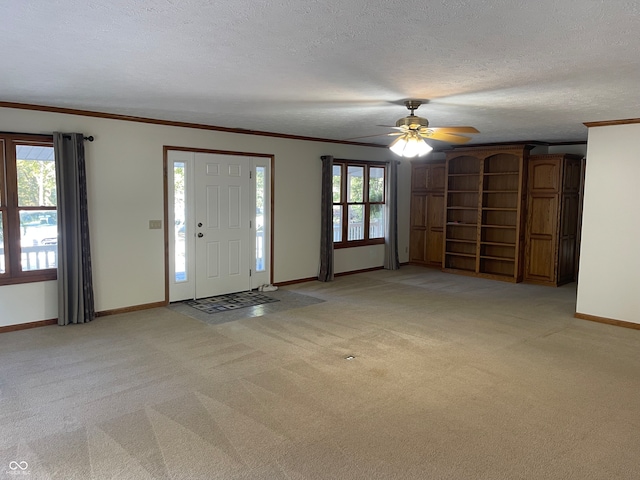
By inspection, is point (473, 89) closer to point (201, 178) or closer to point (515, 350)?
point (515, 350)

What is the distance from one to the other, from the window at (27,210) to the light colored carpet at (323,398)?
700 mm

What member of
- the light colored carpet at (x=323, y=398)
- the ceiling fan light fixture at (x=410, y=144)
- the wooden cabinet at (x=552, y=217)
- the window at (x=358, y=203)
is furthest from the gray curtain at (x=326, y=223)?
the wooden cabinet at (x=552, y=217)

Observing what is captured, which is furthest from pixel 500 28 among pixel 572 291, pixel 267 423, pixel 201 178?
pixel 572 291

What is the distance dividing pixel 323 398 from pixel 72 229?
137 inches

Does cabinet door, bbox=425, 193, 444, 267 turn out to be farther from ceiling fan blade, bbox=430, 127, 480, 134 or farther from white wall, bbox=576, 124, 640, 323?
ceiling fan blade, bbox=430, 127, 480, 134

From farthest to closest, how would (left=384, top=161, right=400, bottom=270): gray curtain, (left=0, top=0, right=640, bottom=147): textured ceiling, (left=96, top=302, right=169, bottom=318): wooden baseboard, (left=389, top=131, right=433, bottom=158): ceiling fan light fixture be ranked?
1. (left=384, top=161, right=400, bottom=270): gray curtain
2. (left=96, top=302, right=169, bottom=318): wooden baseboard
3. (left=389, top=131, right=433, bottom=158): ceiling fan light fixture
4. (left=0, top=0, right=640, bottom=147): textured ceiling

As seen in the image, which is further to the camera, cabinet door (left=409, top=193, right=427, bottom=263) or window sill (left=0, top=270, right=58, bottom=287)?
cabinet door (left=409, top=193, right=427, bottom=263)

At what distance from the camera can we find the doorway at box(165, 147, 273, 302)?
628 centimetres

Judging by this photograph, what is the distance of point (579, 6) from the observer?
7.23ft

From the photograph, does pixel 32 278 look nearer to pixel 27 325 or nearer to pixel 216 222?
pixel 27 325

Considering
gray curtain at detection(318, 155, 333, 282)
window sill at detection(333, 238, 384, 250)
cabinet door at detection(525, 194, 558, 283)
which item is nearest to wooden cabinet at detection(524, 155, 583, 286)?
cabinet door at detection(525, 194, 558, 283)

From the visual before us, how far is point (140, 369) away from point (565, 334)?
14.4 ft

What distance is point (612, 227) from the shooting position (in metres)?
5.61

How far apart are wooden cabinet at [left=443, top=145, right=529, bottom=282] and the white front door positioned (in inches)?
157
